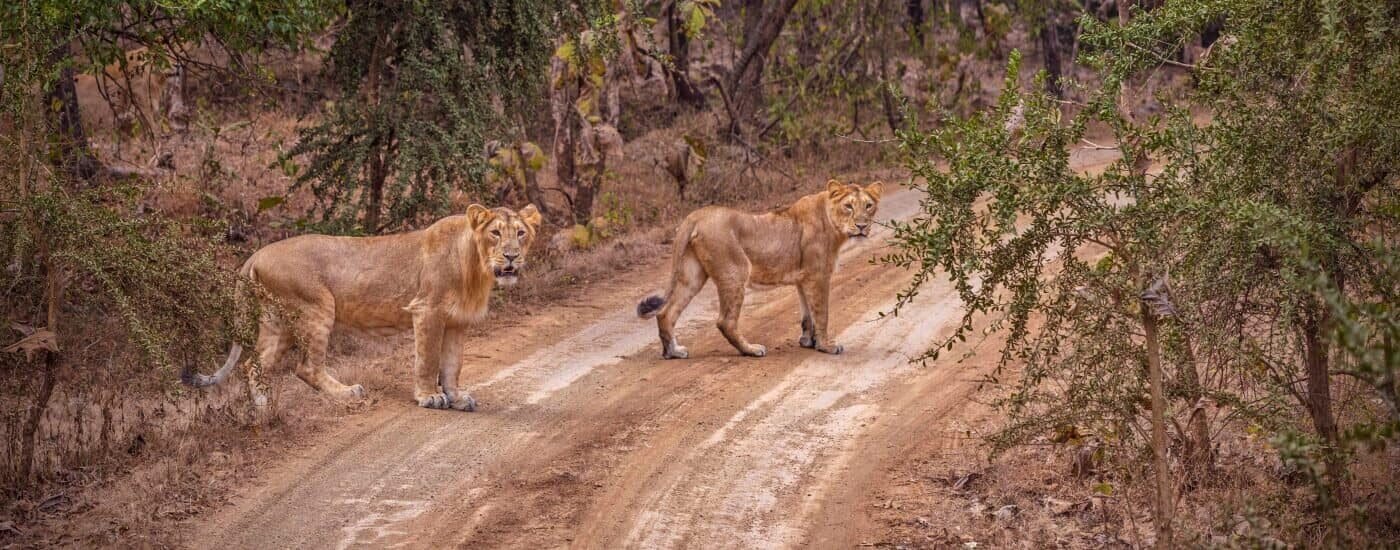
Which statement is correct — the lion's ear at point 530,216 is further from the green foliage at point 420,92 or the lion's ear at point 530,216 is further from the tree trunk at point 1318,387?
the tree trunk at point 1318,387

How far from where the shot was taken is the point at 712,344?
44.1 ft

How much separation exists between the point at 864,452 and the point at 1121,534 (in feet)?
7.11

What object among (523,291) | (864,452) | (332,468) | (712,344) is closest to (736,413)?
(864,452)

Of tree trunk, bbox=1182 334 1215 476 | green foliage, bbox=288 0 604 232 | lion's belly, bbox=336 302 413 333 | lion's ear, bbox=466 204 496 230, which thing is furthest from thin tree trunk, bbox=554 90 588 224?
tree trunk, bbox=1182 334 1215 476

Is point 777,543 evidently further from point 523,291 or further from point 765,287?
point 523,291

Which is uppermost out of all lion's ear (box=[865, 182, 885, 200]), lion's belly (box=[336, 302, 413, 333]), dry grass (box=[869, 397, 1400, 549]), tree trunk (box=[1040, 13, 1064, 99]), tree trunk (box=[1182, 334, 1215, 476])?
tree trunk (box=[1040, 13, 1064, 99])

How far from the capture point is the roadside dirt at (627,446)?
8.68 m

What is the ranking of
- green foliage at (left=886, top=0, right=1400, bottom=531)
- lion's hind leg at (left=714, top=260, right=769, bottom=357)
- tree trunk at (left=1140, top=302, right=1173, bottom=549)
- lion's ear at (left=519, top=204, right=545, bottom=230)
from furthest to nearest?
1. lion's hind leg at (left=714, top=260, right=769, bottom=357)
2. lion's ear at (left=519, top=204, right=545, bottom=230)
3. tree trunk at (left=1140, top=302, right=1173, bottom=549)
4. green foliage at (left=886, top=0, right=1400, bottom=531)

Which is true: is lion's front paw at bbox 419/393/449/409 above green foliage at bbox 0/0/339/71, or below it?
below

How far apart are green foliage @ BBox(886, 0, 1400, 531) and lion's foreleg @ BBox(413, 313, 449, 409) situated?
14.0ft

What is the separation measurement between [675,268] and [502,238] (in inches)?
101

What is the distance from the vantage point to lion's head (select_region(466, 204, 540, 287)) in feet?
34.2

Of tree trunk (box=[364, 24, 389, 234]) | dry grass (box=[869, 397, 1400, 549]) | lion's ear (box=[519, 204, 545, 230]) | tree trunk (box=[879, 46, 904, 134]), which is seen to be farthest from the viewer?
tree trunk (box=[879, 46, 904, 134])

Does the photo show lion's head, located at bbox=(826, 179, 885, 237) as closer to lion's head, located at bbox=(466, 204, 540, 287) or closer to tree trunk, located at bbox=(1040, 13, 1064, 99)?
lion's head, located at bbox=(466, 204, 540, 287)
